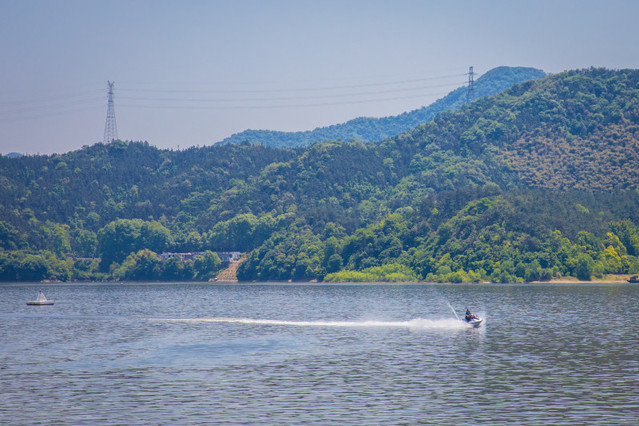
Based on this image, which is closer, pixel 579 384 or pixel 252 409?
pixel 252 409

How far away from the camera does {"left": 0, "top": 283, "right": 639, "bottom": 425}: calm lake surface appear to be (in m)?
49.3

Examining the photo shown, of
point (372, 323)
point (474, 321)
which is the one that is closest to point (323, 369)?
point (474, 321)

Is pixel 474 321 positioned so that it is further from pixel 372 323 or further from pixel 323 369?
pixel 323 369

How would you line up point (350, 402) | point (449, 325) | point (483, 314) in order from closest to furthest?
1. point (350, 402)
2. point (449, 325)
3. point (483, 314)

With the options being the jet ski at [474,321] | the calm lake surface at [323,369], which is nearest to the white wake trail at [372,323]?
the calm lake surface at [323,369]

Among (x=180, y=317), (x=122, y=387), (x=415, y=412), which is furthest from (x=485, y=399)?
(x=180, y=317)

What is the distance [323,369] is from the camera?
66438mm

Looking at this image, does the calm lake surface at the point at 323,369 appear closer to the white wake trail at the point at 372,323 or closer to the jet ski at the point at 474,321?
the white wake trail at the point at 372,323

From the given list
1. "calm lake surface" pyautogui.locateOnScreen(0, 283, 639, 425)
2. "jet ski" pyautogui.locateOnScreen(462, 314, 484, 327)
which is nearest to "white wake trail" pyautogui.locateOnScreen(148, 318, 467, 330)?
"calm lake surface" pyautogui.locateOnScreen(0, 283, 639, 425)

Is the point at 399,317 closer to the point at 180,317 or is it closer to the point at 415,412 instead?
the point at 180,317

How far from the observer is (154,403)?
172 ft

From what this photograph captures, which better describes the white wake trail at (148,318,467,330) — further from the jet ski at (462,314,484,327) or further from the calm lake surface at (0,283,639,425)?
the jet ski at (462,314,484,327)

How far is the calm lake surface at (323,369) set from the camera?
49312 millimetres

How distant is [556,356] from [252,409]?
111 ft
